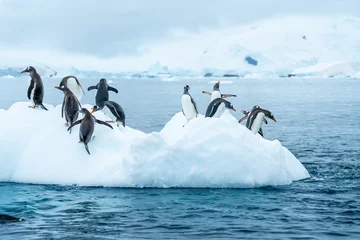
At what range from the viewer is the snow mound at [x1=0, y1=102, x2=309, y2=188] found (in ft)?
36.2

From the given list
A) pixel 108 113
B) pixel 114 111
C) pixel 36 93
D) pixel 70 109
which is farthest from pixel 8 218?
pixel 36 93

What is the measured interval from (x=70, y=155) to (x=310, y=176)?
544cm

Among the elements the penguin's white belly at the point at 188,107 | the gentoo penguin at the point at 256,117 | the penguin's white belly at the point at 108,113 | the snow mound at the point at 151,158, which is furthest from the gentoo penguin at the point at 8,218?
the gentoo penguin at the point at 256,117

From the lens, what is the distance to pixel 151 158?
36.6ft

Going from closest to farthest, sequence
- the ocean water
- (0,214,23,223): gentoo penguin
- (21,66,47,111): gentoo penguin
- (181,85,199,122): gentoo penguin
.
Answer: the ocean water → (0,214,23,223): gentoo penguin → (21,66,47,111): gentoo penguin → (181,85,199,122): gentoo penguin

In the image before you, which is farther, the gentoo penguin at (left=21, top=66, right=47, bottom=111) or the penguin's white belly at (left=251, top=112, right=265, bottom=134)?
the penguin's white belly at (left=251, top=112, right=265, bottom=134)

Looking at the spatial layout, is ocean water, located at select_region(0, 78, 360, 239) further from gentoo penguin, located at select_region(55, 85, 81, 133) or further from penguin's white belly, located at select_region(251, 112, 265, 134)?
penguin's white belly, located at select_region(251, 112, 265, 134)

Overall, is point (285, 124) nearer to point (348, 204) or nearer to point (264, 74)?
point (348, 204)

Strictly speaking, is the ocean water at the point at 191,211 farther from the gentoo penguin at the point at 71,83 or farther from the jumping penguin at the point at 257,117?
the gentoo penguin at the point at 71,83

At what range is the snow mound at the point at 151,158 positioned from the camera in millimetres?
11039

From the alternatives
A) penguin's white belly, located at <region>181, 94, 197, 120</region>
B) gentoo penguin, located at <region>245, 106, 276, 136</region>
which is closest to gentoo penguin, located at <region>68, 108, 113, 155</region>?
penguin's white belly, located at <region>181, 94, 197, 120</region>

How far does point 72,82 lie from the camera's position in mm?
13898

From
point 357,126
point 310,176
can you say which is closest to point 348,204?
point 310,176

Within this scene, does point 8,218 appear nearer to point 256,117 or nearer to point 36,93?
point 36,93
